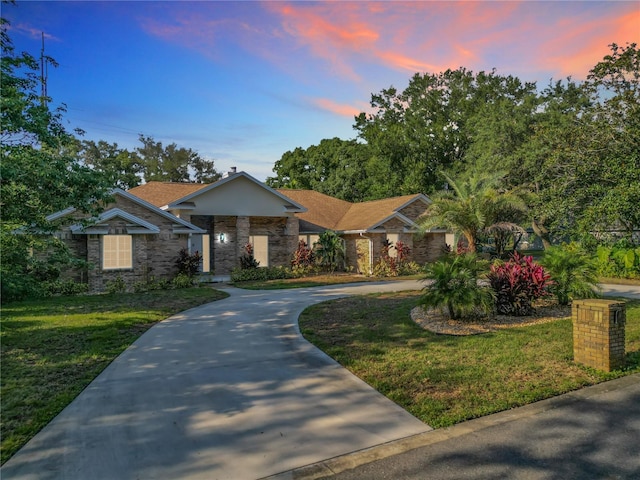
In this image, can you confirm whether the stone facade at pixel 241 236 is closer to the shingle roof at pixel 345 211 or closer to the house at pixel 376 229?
the house at pixel 376 229

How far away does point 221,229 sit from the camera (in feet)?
71.9

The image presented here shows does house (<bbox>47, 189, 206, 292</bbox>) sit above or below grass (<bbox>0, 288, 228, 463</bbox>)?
above

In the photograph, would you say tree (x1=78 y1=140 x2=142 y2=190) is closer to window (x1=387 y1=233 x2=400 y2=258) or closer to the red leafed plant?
window (x1=387 y1=233 x2=400 y2=258)

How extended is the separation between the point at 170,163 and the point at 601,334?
54.1 meters

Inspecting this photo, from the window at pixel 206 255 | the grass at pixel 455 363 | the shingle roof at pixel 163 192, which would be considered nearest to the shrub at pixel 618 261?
the grass at pixel 455 363

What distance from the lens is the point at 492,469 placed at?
3.73m

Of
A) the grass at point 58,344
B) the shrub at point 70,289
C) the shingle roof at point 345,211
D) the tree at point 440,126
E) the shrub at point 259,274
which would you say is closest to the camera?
the grass at point 58,344

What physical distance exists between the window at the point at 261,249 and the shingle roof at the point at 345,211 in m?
3.67

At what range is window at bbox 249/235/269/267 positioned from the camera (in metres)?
23.2

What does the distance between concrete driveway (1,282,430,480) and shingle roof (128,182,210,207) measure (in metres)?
15.7

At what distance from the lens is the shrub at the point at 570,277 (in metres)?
10.7

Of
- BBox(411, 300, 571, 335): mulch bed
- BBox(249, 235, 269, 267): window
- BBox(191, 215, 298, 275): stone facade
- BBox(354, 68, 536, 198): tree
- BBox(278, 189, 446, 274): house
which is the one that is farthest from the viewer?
BBox(354, 68, 536, 198): tree

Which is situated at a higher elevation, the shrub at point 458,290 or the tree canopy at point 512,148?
the tree canopy at point 512,148

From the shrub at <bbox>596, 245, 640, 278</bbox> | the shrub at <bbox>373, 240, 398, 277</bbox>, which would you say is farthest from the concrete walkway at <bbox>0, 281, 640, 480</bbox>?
the shrub at <bbox>596, 245, 640, 278</bbox>
